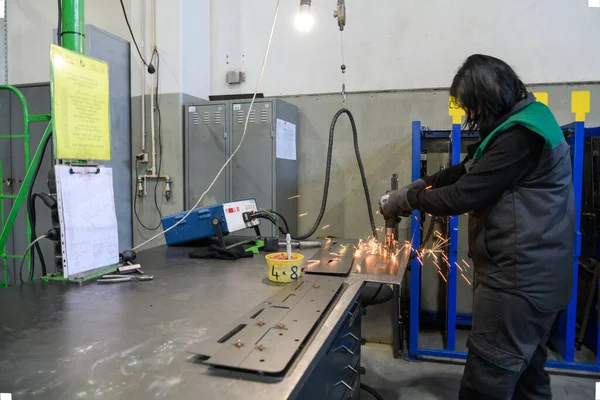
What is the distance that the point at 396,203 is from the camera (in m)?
1.75

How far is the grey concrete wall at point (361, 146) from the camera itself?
3.04m

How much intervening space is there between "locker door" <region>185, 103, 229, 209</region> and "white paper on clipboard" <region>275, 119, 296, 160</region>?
15.7 inches

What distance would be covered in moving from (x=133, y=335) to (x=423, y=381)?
2.02 m

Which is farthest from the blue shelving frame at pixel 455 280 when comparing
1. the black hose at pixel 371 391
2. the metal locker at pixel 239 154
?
the metal locker at pixel 239 154

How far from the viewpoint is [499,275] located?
143 cm

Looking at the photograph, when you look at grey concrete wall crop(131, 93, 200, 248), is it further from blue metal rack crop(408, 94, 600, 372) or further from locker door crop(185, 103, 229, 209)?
blue metal rack crop(408, 94, 600, 372)

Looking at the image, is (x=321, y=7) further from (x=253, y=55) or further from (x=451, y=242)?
(x=451, y=242)

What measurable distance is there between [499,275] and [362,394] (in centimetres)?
128

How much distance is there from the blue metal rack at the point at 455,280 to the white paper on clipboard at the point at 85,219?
1797 mm

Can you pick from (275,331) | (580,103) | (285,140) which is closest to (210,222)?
(275,331)

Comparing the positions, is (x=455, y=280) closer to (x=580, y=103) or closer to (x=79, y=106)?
(x=580, y=103)

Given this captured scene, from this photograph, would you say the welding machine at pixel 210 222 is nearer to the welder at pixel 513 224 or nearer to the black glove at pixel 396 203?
the black glove at pixel 396 203

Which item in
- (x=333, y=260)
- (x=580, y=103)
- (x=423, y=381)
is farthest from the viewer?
(x=423, y=381)

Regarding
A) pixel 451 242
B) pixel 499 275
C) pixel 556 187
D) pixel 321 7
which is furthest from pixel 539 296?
pixel 321 7
